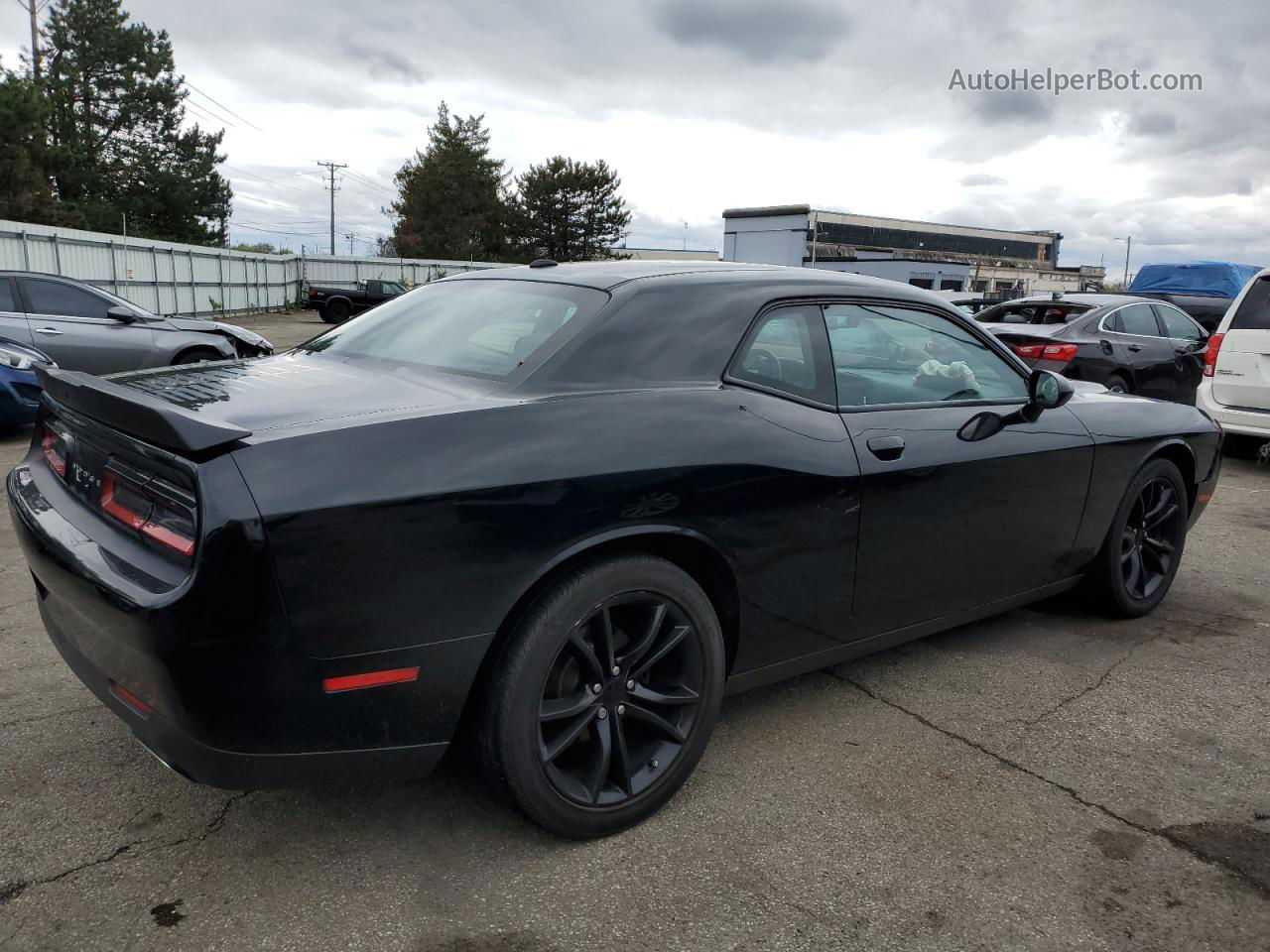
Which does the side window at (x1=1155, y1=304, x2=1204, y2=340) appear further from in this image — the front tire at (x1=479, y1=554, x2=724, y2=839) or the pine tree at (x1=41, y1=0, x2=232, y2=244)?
the pine tree at (x1=41, y1=0, x2=232, y2=244)

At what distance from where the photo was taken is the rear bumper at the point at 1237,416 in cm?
784

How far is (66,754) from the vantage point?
2.79 meters

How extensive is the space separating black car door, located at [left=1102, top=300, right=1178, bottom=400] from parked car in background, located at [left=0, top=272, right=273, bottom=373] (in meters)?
8.90

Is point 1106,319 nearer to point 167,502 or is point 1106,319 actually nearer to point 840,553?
point 840,553

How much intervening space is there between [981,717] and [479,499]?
203 cm

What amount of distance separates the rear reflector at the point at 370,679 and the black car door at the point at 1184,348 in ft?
33.1

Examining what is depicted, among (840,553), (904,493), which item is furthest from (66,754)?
(904,493)

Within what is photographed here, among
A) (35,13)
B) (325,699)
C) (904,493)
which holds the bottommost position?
(325,699)

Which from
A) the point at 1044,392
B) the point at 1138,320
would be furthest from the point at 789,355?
the point at 1138,320

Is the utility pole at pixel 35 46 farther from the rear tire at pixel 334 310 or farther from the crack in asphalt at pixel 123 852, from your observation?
the crack in asphalt at pixel 123 852

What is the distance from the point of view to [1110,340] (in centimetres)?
955

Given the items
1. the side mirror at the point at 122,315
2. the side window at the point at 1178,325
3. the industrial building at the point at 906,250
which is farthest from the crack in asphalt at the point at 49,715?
the industrial building at the point at 906,250

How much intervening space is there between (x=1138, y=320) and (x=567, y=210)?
5629 centimetres

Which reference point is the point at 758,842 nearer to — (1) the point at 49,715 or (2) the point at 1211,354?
(1) the point at 49,715
